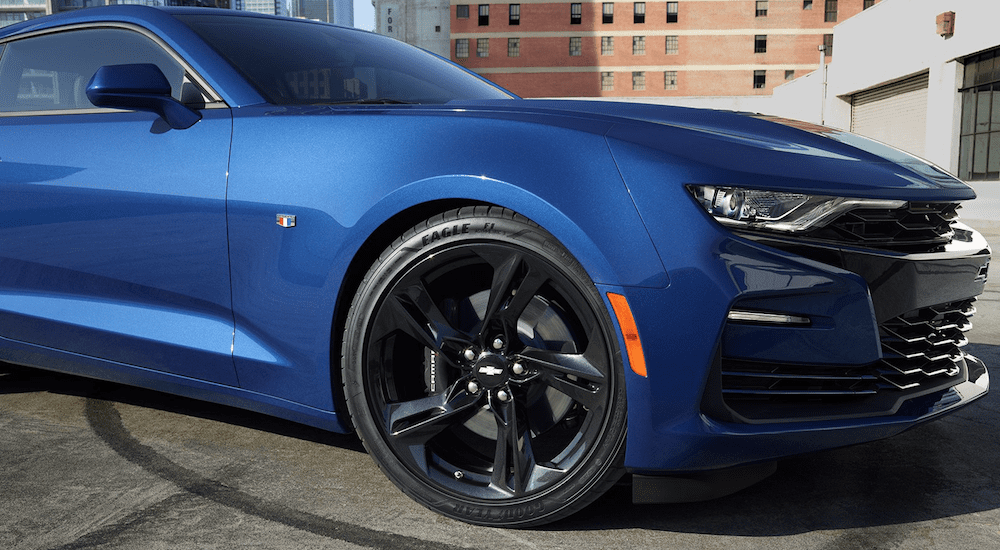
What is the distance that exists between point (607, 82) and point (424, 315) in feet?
177

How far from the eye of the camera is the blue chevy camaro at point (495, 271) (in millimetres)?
1979

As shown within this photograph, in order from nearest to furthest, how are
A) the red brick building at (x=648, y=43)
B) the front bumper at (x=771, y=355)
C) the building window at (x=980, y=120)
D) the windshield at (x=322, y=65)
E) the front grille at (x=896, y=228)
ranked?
the front bumper at (x=771, y=355)
the front grille at (x=896, y=228)
the windshield at (x=322, y=65)
the building window at (x=980, y=120)
the red brick building at (x=648, y=43)

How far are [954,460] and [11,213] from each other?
326cm

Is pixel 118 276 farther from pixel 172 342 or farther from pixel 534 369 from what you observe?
pixel 534 369

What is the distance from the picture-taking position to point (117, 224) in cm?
266

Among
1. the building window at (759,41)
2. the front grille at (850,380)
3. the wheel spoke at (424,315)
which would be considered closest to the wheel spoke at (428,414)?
the wheel spoke at (424,315)

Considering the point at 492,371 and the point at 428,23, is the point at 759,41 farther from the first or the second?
the point at 492,371

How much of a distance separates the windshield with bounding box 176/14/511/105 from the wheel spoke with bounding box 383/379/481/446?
1.05m

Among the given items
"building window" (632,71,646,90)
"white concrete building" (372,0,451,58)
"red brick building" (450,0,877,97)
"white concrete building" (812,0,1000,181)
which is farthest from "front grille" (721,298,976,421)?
"white concrete building" (372,0,451,58)

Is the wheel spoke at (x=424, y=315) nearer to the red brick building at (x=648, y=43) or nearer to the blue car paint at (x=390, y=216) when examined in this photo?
the blue car paint at (x=390, y=216)

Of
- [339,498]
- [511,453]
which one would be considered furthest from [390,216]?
[339,498]

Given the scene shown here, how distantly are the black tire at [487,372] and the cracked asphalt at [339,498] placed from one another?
0.46 ft

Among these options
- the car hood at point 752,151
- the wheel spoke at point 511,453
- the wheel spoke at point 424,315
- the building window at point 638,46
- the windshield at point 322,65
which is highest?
the building window at point 638,46

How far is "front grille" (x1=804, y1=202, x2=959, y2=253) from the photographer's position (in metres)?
2.03
